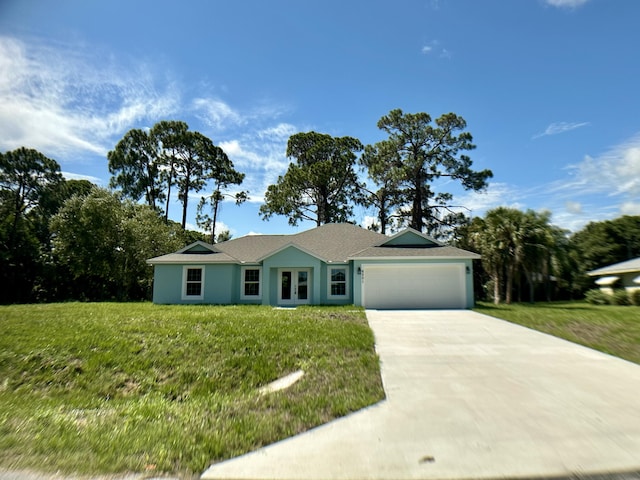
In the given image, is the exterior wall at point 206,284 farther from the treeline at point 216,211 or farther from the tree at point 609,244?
the tree at point 609,244

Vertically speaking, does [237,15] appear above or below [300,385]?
above

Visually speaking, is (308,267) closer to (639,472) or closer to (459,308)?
(459,308)

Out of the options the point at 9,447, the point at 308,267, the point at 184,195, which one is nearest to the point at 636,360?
the point at 9,447

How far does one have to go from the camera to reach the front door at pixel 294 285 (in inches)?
739

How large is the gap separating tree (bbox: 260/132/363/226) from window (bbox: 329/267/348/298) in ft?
41.9

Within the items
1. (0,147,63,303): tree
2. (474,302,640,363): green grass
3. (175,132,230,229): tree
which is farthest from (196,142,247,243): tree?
(474,302,640,363): green grass

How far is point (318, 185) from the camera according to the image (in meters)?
30.7

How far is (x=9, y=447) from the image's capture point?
375 centimetres

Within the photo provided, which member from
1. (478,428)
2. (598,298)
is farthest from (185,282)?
(598,298)

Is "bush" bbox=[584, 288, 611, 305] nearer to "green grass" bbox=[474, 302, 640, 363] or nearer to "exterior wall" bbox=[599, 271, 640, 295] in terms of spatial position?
"exterior wall" bbox=[599, 271, 640, 295]

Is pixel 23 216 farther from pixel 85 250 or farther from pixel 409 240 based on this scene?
pixel 409 240

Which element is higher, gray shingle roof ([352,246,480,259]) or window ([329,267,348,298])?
gray shingle roof ([352,246,480,259])

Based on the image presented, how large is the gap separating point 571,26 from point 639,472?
12.2m

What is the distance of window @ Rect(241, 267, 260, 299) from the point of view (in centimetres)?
1925
